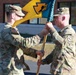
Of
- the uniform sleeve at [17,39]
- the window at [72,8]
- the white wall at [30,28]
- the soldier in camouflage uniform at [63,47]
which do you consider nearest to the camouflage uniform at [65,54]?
the soldier in camouflage uniform at [63,47]

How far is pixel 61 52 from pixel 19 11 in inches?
34.6

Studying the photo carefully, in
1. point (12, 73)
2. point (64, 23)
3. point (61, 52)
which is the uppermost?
point (64, 23)

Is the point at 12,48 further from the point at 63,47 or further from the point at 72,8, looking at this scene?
the point at 72,8

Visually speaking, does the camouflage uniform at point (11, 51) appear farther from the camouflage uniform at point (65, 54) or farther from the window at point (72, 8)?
the window at point (72, 8)

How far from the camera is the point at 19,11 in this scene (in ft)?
17.5

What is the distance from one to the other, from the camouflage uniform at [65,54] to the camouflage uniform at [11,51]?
0.35 m

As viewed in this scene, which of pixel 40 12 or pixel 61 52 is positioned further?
pixel 40 12

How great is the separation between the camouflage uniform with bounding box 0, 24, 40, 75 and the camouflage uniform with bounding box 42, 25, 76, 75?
1.13ft

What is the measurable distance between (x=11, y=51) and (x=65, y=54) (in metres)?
0.81

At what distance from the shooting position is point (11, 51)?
17.5 feet

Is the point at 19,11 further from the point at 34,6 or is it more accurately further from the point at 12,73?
the point at 12,73

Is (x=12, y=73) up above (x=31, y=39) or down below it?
below

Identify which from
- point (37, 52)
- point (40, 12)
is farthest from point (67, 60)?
point (40, 12)

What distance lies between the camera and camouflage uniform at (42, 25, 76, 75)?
5090 millimetres
